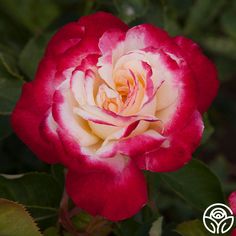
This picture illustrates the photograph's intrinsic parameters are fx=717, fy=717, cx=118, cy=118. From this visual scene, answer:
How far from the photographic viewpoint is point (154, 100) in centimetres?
73

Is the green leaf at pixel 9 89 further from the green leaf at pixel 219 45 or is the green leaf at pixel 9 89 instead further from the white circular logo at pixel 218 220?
the green leaf at pixel 219 45

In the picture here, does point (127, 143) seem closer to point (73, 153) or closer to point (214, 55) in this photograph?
point (73, 153)

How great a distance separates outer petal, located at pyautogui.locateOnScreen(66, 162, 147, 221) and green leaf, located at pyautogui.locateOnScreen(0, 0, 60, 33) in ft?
2.65

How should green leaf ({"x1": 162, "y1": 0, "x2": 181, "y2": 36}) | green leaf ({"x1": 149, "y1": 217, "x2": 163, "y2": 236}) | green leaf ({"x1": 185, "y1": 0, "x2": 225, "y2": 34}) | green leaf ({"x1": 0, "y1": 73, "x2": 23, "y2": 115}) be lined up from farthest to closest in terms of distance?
green leaf ({"x1": 185, "y1": 0, "x2": 225, "y2": 34}) → green leaf ({"x1": 162, "y1": 0, "x2": 181, "y2": 36}) → green leaf ({"x1": 0, "y1": 73, "x2": 23, "y2": 115}) → green leaf ({"x1": 149, "y1": 217, "x2": 163, "y2": 236})

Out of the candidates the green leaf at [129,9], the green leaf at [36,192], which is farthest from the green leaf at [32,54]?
the green leaf at [36,192]

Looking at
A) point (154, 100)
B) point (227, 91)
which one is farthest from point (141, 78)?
point (227, 91)

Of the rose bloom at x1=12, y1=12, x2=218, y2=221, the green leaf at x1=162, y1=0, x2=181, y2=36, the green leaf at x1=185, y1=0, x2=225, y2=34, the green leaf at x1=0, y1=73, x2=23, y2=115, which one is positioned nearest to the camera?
the rose bloom at x1=12, y1=12, x2=218, y2=221

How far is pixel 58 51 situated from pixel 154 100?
5.3 inches

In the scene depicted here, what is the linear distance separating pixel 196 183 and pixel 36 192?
0.21m

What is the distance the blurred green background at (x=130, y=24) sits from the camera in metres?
1.12

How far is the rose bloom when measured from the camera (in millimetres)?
726

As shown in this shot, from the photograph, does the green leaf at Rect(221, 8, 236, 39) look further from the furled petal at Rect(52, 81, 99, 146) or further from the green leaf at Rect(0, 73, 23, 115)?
the furled petal at Rect(52, 81, 99, 146)

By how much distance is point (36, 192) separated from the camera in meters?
0.92

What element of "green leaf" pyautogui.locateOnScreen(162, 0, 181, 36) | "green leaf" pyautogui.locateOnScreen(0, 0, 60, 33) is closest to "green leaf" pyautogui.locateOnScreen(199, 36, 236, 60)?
"green leaf" pyautogui.locateOnScreen(162, 0, 181, 36)
